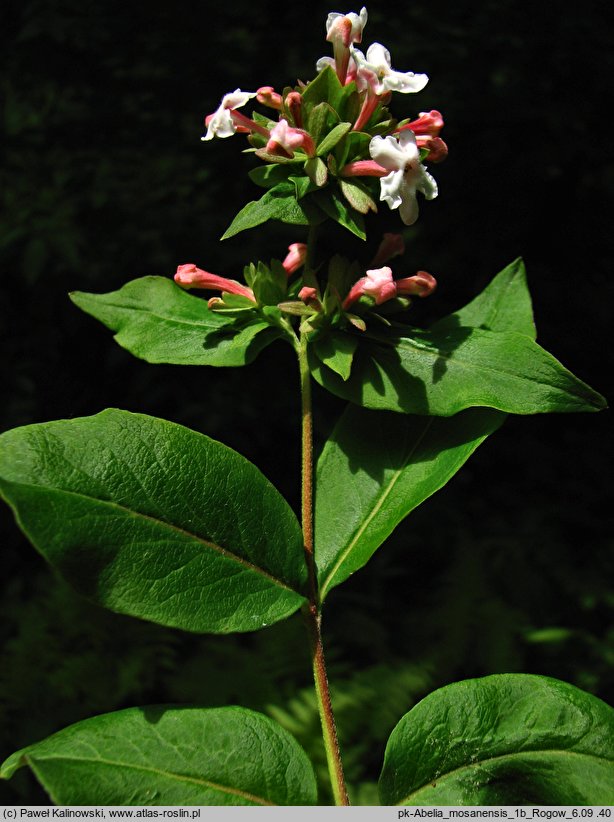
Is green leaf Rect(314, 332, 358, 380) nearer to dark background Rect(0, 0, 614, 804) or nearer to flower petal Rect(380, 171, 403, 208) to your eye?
flower petal Rect(380, 171, 403, 208)

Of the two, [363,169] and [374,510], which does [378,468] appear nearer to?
[374,510]

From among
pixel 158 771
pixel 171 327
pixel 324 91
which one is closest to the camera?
pixel 158 771

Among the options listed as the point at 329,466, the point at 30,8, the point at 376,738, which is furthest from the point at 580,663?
the point at 30,8

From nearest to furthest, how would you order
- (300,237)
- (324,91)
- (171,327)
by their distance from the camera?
(324,91), (171,327), (300,237)

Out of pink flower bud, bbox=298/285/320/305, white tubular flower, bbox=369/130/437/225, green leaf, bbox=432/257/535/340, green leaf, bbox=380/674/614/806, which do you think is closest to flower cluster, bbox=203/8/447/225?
white tubular flower, bbox=369/130/437/225

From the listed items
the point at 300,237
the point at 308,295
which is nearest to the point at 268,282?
the point at 308,295

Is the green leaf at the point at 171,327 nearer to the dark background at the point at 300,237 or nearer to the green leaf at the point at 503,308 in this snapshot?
the green leaf at the point at 503,308

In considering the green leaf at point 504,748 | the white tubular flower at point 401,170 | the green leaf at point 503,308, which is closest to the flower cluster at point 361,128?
the white tubular flower at point 401,170
